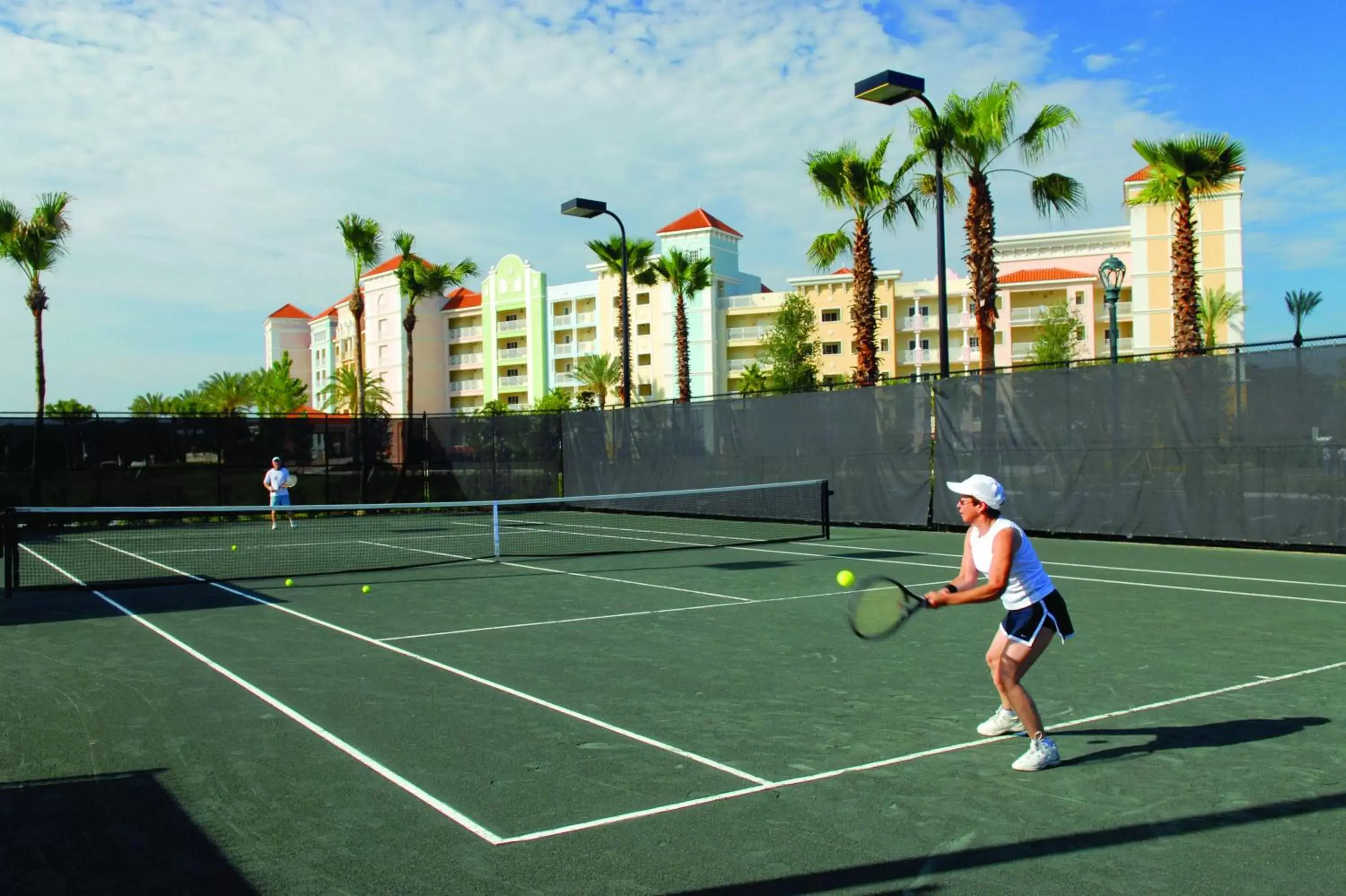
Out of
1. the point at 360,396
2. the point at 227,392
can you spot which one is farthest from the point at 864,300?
the point at 227,392

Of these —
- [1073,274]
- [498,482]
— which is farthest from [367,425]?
[1073,274]

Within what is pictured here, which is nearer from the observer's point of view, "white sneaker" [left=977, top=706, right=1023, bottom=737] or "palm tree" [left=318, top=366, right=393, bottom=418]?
"white sneaker" [left=977, top=706, right=1023, bottom=737]

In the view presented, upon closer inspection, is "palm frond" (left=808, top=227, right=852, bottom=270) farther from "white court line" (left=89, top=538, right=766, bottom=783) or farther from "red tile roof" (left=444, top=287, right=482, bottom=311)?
"red tile roof" (left=444, top=287, right=482, bottom=311)

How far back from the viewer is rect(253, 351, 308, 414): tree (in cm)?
9525

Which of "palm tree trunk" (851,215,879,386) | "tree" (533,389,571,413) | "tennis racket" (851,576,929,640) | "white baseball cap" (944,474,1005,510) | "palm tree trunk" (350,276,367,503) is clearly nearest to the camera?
"white baseball cap" (944,474,1005,510)

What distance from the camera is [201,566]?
1602 centimetres

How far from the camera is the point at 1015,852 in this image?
432 centimetres

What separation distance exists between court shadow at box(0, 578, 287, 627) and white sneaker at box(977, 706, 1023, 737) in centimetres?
824

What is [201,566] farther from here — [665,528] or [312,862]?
[312,862]

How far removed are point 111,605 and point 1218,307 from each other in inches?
2216

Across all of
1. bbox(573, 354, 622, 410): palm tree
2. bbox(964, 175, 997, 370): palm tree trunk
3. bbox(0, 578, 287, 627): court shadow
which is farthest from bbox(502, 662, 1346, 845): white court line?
bbox(573, 354, 622, 410): palm tree

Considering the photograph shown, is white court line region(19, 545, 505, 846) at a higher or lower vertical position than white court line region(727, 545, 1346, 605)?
higher

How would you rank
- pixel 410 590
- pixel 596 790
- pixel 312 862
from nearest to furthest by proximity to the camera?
pixel 312 862, pixel 596 790, pixel 410 590

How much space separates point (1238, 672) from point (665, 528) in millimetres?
14748
